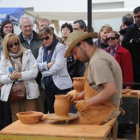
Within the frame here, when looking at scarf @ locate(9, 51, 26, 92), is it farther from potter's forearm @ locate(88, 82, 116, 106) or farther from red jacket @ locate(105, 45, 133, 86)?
potter's forearm @ locate(88, 82, 116, 106)

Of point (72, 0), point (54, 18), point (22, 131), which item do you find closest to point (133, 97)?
point (22, 131)

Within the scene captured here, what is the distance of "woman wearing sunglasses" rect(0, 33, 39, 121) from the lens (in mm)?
4766

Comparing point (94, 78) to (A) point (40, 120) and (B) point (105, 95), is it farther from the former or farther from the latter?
(A) point (40, 120)

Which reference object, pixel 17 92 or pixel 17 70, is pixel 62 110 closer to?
pixel 17 92

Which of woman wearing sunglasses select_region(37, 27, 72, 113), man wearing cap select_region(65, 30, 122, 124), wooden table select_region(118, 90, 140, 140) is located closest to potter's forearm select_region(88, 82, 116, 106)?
man wearing cap select_region(65, 30, 122, 124)

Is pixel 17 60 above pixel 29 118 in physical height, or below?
above

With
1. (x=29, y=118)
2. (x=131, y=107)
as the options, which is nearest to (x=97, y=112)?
(x=29, y=118)

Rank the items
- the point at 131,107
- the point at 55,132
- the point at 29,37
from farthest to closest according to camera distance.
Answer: the point at 29,37 < the point at 131,107 < the point at 55,132

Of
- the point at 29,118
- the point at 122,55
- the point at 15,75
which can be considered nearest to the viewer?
the point at 29,118

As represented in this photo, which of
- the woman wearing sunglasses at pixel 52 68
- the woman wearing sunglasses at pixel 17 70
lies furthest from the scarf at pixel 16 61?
the woman wearing sunglasses at pixel 52 68

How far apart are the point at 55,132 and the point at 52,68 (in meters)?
2.05

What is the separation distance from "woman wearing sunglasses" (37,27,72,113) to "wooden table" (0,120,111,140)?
72.1 inches

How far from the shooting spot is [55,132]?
2836 mm

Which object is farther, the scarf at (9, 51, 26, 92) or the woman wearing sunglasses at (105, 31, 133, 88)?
the woman wearing sunglasses at (105, 31, 133, 88)
